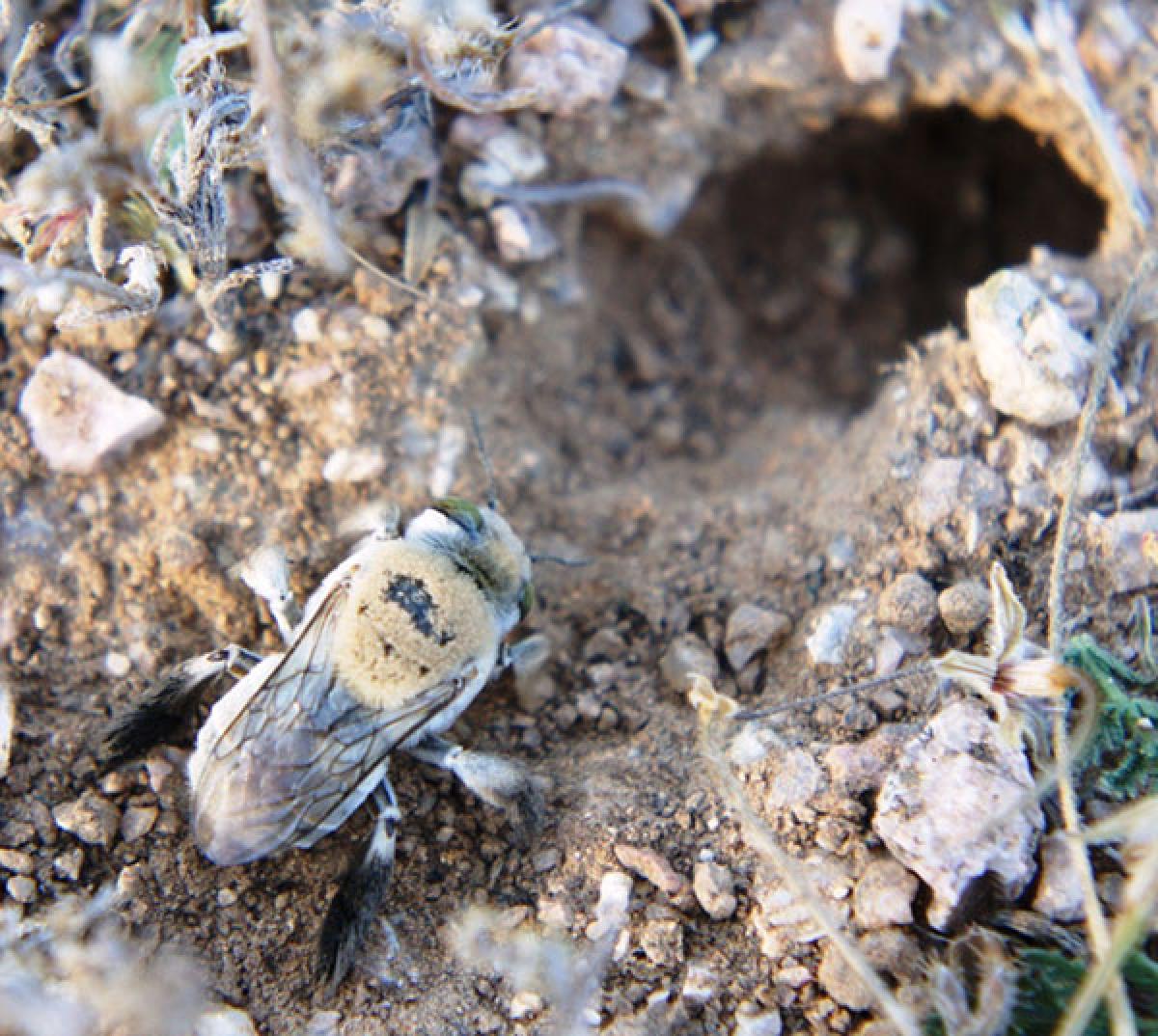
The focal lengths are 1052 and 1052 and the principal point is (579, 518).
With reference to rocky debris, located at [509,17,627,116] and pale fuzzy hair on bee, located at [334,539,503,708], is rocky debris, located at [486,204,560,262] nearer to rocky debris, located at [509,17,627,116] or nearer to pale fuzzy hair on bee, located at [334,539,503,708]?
rocky debris, located at [509,17,627,116]

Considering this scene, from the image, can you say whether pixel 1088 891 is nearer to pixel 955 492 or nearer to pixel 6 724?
pixel 955 492

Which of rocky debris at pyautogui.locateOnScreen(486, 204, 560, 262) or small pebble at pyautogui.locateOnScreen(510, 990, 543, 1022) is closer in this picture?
small pebble at pyautogui.locateOnScreen(510, 990, 543, 1022)

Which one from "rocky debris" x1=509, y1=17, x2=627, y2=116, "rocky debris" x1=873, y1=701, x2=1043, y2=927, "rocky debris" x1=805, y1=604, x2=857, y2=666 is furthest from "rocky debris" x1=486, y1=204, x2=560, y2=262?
"rocky debris" x1=873, y1=701, x2=1043, y2=927

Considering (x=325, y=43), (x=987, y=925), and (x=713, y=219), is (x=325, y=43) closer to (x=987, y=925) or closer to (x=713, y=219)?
(x=713, y=219)

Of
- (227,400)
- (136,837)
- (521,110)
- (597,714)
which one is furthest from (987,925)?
(521,110)

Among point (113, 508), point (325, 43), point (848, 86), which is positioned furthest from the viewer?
point (848, 86)

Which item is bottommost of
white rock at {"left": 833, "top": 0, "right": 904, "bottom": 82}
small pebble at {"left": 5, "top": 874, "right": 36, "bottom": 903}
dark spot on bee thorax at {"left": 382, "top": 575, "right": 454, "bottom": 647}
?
small pebble at {"left": 5, "top": 874, "right": 36, "bottom": 903}

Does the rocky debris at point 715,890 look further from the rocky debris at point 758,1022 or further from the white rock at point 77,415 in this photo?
the white rock at point 77,415
